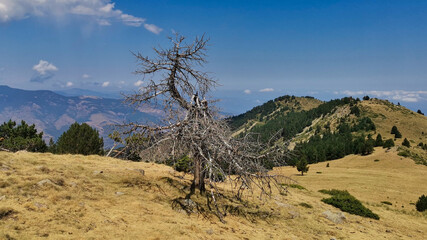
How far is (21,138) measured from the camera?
36062 millimetres

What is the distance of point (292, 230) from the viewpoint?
550 inches

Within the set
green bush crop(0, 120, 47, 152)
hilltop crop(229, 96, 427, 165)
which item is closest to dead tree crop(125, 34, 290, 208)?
green bush crop(0, 120, 47, 152)

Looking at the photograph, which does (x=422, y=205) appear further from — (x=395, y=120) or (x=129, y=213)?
(x=395, y=120)

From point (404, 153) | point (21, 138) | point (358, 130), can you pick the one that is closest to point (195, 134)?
point (21, 138)

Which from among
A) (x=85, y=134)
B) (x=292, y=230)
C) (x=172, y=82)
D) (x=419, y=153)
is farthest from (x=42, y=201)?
(x=419, y=153)

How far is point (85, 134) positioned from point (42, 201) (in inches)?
1039

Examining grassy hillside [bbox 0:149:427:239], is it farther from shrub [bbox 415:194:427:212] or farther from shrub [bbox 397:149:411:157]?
shrub [bbox 397:149:411:157]

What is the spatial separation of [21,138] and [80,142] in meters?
11.2

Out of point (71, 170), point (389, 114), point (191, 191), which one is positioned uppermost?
point (389, 114)

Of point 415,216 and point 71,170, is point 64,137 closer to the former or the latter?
point 71,170

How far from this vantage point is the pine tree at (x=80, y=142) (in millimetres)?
32312

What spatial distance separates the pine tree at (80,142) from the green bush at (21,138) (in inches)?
202

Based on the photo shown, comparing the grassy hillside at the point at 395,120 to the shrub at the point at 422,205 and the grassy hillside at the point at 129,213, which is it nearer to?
the shrub at the point at 422,205

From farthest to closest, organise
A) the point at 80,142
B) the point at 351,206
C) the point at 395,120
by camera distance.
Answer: the point at 395,120
the point at 80,142
the point at 351,206
